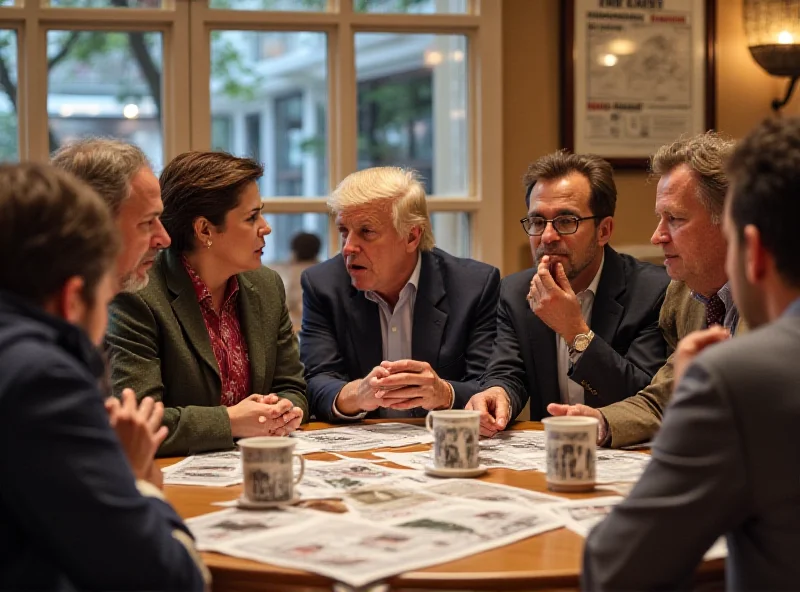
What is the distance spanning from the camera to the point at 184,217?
274 centimetres

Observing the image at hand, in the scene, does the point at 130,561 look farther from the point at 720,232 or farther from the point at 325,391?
the point at 720,232

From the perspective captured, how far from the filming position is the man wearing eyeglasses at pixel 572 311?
2672 mm

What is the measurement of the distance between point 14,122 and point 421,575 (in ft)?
10.4

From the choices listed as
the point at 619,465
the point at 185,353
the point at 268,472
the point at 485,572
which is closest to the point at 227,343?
the point at 185,353

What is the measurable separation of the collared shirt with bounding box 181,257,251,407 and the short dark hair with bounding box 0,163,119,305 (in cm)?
136

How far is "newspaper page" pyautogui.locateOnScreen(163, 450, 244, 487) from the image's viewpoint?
1.95m

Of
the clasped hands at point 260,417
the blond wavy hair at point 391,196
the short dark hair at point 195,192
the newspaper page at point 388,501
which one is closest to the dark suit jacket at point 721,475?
the newspaper page at point 388,501

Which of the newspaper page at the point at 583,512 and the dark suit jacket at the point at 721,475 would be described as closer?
the dark suit jacket at the point at 721,475

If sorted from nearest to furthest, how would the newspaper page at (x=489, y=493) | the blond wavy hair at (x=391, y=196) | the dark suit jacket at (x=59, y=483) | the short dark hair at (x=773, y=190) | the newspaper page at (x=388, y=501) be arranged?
1. the dark suit jacket at (x=59, y=483)
2. the short dark hair at (x=773, y=190)
3. the newspaper page at (x=388, y=501)
4. the newspaper page at (x=489, y=493)
5. the blond wavy hair at (x=391, y=196)

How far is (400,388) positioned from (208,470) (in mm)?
651

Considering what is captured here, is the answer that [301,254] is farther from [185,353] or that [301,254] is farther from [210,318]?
[185,353]

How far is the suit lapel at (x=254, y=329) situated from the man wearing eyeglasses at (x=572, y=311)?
1.85 ft

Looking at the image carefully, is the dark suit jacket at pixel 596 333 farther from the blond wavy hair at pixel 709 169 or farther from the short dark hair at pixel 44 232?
the short dark hair at pixel 44 232

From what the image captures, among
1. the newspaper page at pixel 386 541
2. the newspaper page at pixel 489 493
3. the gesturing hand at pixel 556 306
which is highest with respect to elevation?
the gesturing hand at pixel 556 306
